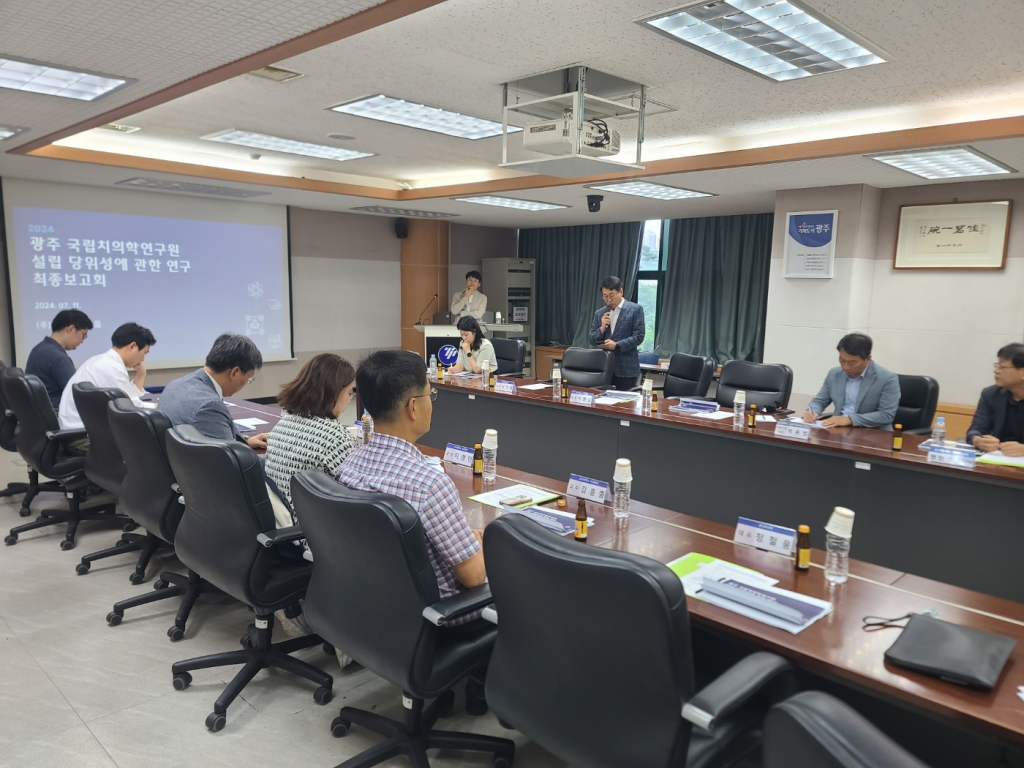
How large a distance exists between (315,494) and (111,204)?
21.0 feet

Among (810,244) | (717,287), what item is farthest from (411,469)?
(717,287)

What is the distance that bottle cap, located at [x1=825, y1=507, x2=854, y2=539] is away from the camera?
1794 mm

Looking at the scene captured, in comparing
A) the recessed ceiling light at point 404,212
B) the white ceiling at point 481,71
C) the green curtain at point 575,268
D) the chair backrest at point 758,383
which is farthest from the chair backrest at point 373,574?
the green curtain at point 575,268

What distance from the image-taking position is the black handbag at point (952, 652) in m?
1.31

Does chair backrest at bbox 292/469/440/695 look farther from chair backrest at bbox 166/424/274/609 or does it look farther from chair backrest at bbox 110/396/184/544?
chair backrest at bbox 110/396/184/544

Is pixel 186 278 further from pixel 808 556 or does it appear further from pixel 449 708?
pixel 808 556

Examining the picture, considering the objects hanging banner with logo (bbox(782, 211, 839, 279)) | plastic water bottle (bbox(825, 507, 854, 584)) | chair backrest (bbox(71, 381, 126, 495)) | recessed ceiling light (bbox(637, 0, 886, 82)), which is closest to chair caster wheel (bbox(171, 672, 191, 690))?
chair backrest (bbox(71, 381, 126, 495))

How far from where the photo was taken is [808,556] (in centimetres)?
188

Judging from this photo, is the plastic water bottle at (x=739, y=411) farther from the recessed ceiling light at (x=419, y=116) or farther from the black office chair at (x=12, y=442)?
the black office chair at (x=12, y=442)

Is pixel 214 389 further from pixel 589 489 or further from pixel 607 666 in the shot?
pixel 607 666

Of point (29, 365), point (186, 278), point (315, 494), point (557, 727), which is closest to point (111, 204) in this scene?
point (186, 278)

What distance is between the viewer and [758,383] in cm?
458

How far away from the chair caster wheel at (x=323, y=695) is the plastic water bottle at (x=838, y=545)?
1.73 meters

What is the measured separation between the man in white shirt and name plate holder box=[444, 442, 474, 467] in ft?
6.66
